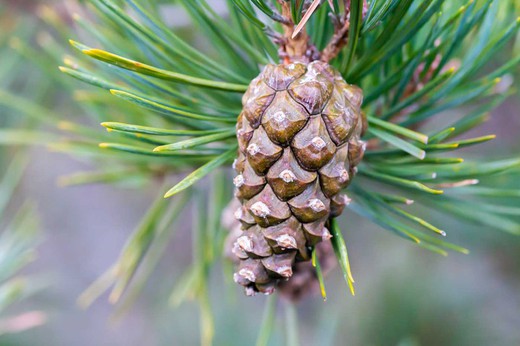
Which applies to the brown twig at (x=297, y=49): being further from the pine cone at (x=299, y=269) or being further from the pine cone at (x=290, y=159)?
the pine cone at (x=299, y=269)

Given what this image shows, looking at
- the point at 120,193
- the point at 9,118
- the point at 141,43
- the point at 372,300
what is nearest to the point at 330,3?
the point at 141,43

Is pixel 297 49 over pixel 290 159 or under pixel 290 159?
over

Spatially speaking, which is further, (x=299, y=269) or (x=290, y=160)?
(x=299, y=269)

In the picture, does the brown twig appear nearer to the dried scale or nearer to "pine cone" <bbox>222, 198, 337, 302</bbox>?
the dried scale

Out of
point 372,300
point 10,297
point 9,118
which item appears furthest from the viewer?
point 372,300

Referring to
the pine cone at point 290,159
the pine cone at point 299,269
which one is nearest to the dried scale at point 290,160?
the pine cone at point 290,159

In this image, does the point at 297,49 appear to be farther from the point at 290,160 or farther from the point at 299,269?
the point at 299,269

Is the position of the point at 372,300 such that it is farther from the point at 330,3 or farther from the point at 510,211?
the point at 330,3

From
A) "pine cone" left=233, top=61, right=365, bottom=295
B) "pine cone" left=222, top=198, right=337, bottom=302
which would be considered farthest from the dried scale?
"pine cone" left=222, top=198, right=337, bottom=302

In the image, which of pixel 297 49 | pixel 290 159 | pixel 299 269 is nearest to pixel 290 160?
pixel 290 159
